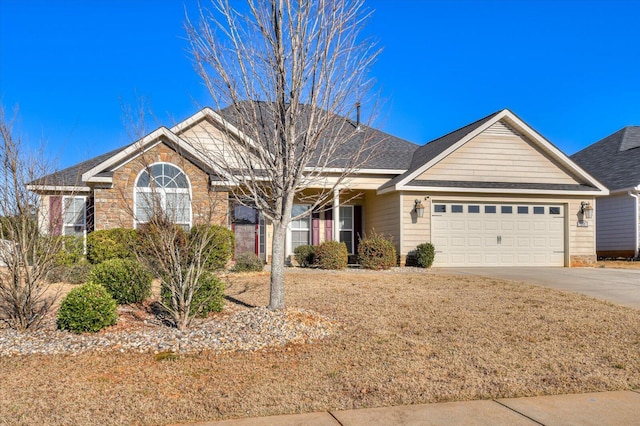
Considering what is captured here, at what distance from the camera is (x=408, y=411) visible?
180 inches

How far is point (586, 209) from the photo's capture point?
17.7 meters

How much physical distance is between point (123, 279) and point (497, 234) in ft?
40.8

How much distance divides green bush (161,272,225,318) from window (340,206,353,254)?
12180mm

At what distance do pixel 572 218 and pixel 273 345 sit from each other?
1429 cm

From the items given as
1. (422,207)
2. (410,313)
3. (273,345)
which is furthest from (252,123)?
(422,207)

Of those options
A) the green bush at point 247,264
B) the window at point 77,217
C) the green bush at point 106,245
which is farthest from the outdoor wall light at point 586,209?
the window at point 77,217

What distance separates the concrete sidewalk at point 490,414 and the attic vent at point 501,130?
1374 cm

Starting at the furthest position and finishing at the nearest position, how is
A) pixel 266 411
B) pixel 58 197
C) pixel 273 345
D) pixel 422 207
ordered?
pixel 422 207 → pixel 58 197 → pixel 273 345 → pixel 266 411

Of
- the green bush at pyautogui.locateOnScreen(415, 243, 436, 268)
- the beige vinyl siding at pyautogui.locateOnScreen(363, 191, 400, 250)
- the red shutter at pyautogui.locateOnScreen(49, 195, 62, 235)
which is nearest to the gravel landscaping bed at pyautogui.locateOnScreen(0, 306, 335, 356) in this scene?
the red shutter at pyautogui.locateOnScreen(49, 195, 62, 235)

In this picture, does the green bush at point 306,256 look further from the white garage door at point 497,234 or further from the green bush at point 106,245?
the green bush at point 106,245

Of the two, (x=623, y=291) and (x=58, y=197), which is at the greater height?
(x=58, y=197)

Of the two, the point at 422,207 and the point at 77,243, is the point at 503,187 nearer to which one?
the point at 422,207

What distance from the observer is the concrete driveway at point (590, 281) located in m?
10.5

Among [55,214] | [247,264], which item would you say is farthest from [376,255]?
[55,214]
